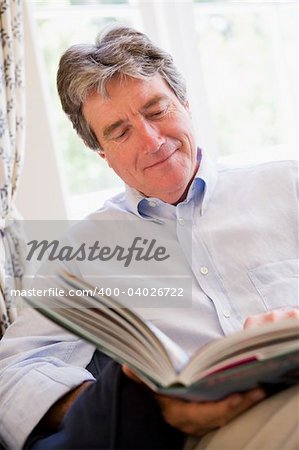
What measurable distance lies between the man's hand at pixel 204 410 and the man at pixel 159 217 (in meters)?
0.26

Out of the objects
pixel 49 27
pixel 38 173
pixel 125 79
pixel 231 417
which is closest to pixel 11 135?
pixel 38 173

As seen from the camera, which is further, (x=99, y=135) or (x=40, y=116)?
(x=40, y=116)

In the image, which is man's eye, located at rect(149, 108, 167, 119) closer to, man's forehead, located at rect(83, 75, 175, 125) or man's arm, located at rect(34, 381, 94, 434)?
man's forehead, located at rect(83, 75, 175, 125)

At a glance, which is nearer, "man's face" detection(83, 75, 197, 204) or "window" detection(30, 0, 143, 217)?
"man's face" detection(83, 75, 197, 204)

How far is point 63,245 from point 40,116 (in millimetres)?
802

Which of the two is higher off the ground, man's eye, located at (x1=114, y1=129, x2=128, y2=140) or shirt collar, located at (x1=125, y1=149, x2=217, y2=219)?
man's eye, located at (x1=114, y1=129, x2=128, y2=140)

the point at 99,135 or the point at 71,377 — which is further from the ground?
the point at 99,135

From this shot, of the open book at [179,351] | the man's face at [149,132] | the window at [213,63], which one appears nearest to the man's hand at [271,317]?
Result: the open book at [179,351]

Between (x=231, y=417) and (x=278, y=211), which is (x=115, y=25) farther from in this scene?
(x=231, y=417)

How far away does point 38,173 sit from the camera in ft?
6.81

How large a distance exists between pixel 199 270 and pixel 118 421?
453mm

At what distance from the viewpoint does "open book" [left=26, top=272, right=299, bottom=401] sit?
0.79 m

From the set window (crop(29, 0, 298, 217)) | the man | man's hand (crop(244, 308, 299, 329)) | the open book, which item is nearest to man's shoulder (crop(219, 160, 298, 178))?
the man

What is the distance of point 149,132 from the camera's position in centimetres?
136
